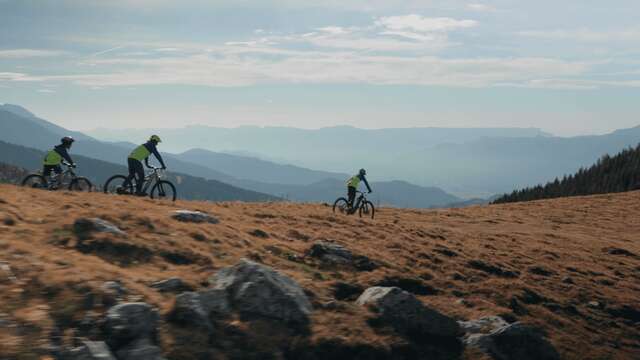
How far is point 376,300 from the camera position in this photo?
63.1 feet

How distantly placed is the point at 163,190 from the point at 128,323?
1646cm

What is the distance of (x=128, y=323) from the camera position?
43.9ft

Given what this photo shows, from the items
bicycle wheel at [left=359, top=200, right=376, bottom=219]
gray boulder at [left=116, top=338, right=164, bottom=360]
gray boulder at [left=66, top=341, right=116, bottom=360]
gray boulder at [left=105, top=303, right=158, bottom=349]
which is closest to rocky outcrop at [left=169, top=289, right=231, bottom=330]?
gray boulder at [left=105, top=303, right=158, bottom=349]

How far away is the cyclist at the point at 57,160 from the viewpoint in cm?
2717

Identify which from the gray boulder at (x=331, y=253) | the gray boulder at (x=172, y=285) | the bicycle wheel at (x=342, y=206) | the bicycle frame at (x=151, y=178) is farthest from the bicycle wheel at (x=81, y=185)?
the bicycle wheel at (x=342, y=206)

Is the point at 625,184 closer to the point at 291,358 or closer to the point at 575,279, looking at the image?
the point at 575,279

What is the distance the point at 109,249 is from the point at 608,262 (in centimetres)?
2963

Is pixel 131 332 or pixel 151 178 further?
pixel 151 178

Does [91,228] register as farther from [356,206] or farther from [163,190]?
[356,206]

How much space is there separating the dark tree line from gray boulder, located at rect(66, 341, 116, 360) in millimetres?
115499

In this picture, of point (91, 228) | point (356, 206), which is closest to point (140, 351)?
point (91, 228)

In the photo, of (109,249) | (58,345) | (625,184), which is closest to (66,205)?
(109,249)

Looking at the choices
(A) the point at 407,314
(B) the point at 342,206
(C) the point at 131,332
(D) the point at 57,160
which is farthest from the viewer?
(B) the point at 342,206

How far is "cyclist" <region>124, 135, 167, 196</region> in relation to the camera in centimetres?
2681
